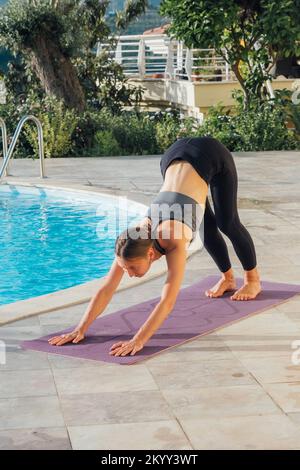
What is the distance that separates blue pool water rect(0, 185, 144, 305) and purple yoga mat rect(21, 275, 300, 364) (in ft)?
7.05

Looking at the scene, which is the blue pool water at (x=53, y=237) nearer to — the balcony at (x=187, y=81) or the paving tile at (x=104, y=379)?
the paving tile at (x=104, y=379)

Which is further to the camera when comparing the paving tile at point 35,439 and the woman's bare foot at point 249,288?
the woman's bare foot at point 249,288

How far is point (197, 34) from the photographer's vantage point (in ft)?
57.5

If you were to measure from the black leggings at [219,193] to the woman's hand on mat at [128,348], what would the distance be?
1.35 metres

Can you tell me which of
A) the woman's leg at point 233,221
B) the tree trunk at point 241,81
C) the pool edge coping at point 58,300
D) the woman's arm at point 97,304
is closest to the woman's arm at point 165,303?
the woman's arm at point 97,304

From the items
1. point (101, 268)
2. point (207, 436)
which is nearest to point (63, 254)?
point (101, 268)

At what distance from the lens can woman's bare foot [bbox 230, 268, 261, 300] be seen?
7.57 metres

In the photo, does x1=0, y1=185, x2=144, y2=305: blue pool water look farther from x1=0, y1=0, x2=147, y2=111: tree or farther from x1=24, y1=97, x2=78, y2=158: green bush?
x1=0, y1=0, x2=147, y2=111: tree

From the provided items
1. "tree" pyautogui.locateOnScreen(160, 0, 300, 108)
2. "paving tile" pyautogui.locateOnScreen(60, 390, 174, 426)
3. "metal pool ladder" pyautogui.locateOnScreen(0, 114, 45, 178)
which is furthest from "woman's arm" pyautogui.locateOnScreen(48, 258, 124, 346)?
"tree" pyautogui.locateOnScreen(160, 0, 300, 108)

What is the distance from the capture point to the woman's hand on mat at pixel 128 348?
245 inches

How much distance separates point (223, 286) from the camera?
25.5ft

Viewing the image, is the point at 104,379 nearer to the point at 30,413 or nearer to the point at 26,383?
the point at 26,383
